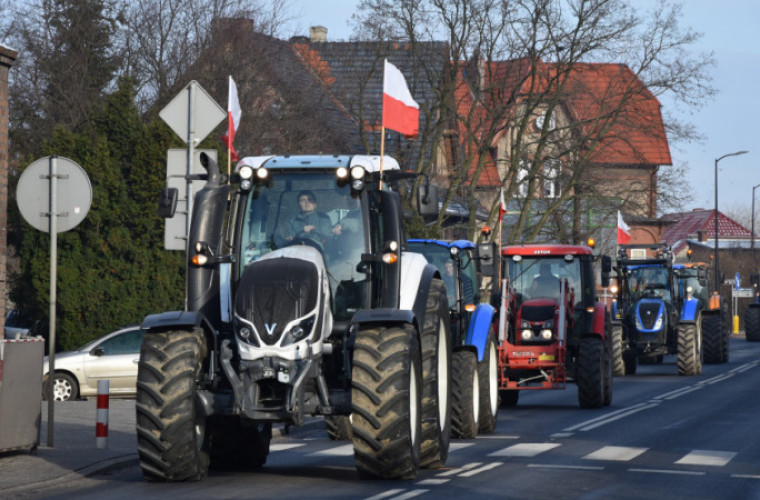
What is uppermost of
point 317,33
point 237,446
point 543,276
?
point 317,33

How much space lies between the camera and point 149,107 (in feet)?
129

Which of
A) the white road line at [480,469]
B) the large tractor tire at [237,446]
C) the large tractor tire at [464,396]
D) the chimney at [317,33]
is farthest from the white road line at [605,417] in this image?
the chimney at [317,33]

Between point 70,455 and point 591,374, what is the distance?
997cm

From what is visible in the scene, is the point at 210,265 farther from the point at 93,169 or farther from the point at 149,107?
the point at 149,107

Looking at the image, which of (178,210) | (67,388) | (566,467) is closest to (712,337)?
(67,388)

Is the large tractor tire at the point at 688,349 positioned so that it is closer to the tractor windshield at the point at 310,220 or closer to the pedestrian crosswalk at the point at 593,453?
the pedestrian crosswalk at the point at 593,453

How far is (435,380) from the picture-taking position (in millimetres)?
11555

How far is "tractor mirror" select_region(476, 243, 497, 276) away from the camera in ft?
58.9

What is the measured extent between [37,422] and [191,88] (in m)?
4.18

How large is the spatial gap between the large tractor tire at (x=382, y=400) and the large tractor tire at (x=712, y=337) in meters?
26.8

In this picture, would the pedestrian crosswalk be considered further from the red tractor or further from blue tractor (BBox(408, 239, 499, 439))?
the red tractor

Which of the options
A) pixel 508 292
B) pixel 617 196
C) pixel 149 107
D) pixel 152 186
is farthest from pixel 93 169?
pixel 617 196

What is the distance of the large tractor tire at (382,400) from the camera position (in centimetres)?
1025

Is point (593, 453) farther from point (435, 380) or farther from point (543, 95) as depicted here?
point (543, 95)
